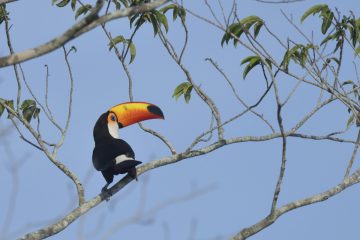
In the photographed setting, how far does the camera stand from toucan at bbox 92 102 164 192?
8.30m

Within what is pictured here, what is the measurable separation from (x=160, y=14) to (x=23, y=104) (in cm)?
184

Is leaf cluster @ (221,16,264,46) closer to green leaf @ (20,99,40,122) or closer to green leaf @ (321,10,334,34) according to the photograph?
green leaf @ (321,10,334,34)

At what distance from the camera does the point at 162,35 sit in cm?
782

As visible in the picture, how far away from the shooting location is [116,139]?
9.20 metres

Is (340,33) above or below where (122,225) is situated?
above

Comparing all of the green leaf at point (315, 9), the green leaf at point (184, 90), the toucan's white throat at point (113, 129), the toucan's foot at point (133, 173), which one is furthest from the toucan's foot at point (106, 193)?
the green leaf at point (315, 9)

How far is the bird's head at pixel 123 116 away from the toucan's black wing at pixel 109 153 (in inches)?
14.5

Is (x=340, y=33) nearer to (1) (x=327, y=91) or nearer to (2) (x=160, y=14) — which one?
(1) (x=327, y=91)

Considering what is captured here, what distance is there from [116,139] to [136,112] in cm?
42

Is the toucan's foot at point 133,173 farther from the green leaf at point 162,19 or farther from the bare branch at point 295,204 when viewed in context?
the bare branch at point 295,204

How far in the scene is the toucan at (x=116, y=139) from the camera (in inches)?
327

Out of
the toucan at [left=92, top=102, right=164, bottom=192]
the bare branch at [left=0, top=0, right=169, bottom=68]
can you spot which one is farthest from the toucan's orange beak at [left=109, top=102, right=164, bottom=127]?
the bare branch at [left=0, top=0, right=169, bottom=68]

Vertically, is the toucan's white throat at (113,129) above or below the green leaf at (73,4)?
below

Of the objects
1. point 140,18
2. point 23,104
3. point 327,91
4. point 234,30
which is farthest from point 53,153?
point 327,91
